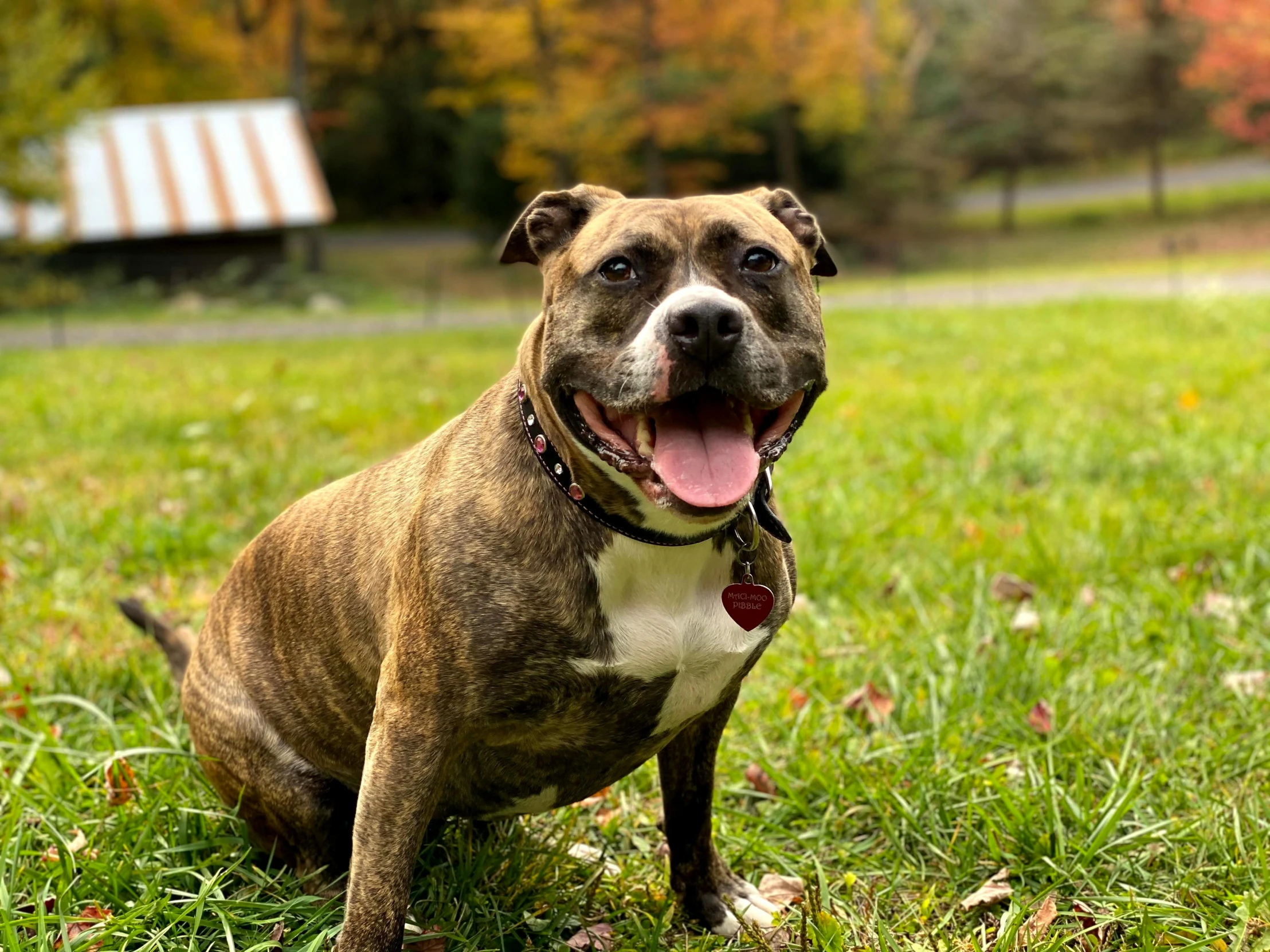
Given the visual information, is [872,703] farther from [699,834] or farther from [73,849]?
[73,849]

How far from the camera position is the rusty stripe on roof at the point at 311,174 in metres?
23.6

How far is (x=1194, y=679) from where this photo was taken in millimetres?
3334

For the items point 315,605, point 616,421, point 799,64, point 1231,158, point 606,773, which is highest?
point 616,421

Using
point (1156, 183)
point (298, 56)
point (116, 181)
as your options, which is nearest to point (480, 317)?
point (116, 181)

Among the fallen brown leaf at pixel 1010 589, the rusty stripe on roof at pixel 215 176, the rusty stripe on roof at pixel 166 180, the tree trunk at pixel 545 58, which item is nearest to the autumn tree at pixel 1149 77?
the tree trunk at pixel 545 58

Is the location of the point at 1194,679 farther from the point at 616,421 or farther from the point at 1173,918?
the point at 616,421

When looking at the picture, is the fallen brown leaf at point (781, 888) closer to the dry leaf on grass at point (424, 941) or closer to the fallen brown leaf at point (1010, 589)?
the dry leaf on grass at point (424, 941)

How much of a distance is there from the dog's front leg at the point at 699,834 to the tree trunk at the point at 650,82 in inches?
977

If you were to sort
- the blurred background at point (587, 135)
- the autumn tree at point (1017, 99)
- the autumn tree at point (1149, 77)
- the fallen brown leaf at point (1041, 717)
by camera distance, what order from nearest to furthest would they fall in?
the fallen brown leaf at point (1041, 717), the blurred background at point (587, 135), the autumn tree at point (1149, 77), the autumn tree at point (1017, 99)

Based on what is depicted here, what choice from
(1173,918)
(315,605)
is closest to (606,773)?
(315,605)

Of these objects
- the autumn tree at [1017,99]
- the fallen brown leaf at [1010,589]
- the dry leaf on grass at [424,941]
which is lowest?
the autumn tree at [1017,99]

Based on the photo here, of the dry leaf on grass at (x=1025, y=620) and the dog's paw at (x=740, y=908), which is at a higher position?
the dog's paw at (x=740, y=908)

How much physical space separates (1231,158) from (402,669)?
148 ft

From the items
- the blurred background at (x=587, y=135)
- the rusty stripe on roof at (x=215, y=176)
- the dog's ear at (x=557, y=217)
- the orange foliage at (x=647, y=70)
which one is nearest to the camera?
the dog's ear at (x=557, y=217)
